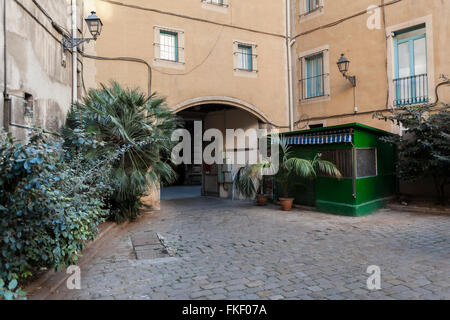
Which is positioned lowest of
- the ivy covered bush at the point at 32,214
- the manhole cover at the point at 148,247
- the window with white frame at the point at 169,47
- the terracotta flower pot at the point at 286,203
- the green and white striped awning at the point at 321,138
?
the manhole cover at the point at 148,247

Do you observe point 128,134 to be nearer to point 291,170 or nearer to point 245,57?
point 291,170

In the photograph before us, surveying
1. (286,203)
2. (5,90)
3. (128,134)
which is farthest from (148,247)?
(286,203)

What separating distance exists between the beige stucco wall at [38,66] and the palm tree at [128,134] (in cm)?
52

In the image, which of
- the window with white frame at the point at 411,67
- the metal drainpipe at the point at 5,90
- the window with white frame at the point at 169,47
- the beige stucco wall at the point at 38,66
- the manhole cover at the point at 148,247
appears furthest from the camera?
the window with white frame at the point at 169,47

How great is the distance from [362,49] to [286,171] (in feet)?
16.1

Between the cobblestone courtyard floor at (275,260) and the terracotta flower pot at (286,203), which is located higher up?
the terracotta flower pot at (286,203)

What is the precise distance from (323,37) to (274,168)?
17.8ft

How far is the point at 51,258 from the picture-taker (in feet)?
11.9

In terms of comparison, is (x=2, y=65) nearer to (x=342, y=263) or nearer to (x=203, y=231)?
(x=203, y=231)

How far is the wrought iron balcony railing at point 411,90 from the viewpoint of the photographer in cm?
963

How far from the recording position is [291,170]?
9.70m

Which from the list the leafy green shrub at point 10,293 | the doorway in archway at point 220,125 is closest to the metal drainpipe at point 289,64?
the doorway in archway at point 220,125

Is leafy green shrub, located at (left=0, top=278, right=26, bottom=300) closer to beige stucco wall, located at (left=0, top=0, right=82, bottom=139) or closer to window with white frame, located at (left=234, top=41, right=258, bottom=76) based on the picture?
beige stucco wall, located at (left=0, top=0, right=82, bottom=139)

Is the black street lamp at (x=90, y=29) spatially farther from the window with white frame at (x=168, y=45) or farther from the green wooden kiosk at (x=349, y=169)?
the green wooden kiosk at (x=349, y=169)
